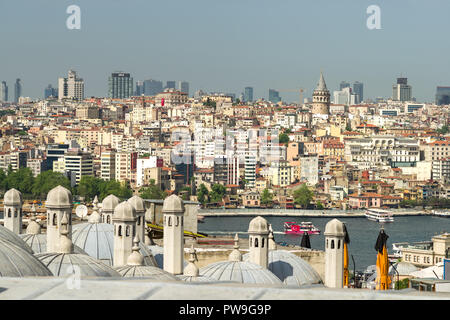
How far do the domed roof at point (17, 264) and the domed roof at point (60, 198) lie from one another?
158cm

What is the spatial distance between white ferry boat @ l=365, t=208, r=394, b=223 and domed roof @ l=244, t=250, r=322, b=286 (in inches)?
1004

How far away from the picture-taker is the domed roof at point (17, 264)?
419 centimetres

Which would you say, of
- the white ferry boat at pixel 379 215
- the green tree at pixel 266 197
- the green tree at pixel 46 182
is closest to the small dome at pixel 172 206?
the white ferry boat at pixel 379 215

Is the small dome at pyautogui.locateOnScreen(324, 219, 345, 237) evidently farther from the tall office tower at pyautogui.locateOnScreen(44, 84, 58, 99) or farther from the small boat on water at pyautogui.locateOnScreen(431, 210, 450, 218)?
the tall office tower at pyautogui.locateOnScreen(44, 84, 58, 99)

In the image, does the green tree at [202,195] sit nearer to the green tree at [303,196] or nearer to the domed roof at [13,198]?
the green tree at [303,196]

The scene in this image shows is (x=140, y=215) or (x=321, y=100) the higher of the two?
(x=321, y=100)

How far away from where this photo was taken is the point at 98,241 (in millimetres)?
6559

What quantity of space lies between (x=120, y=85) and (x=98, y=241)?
80343 mm

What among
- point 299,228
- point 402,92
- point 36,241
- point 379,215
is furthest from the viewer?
point 402,92

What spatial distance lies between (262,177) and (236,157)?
1457 millimetres

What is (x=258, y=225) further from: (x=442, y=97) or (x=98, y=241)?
(x=442, y=97)

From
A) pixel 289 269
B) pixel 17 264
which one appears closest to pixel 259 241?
pixel 289 269
